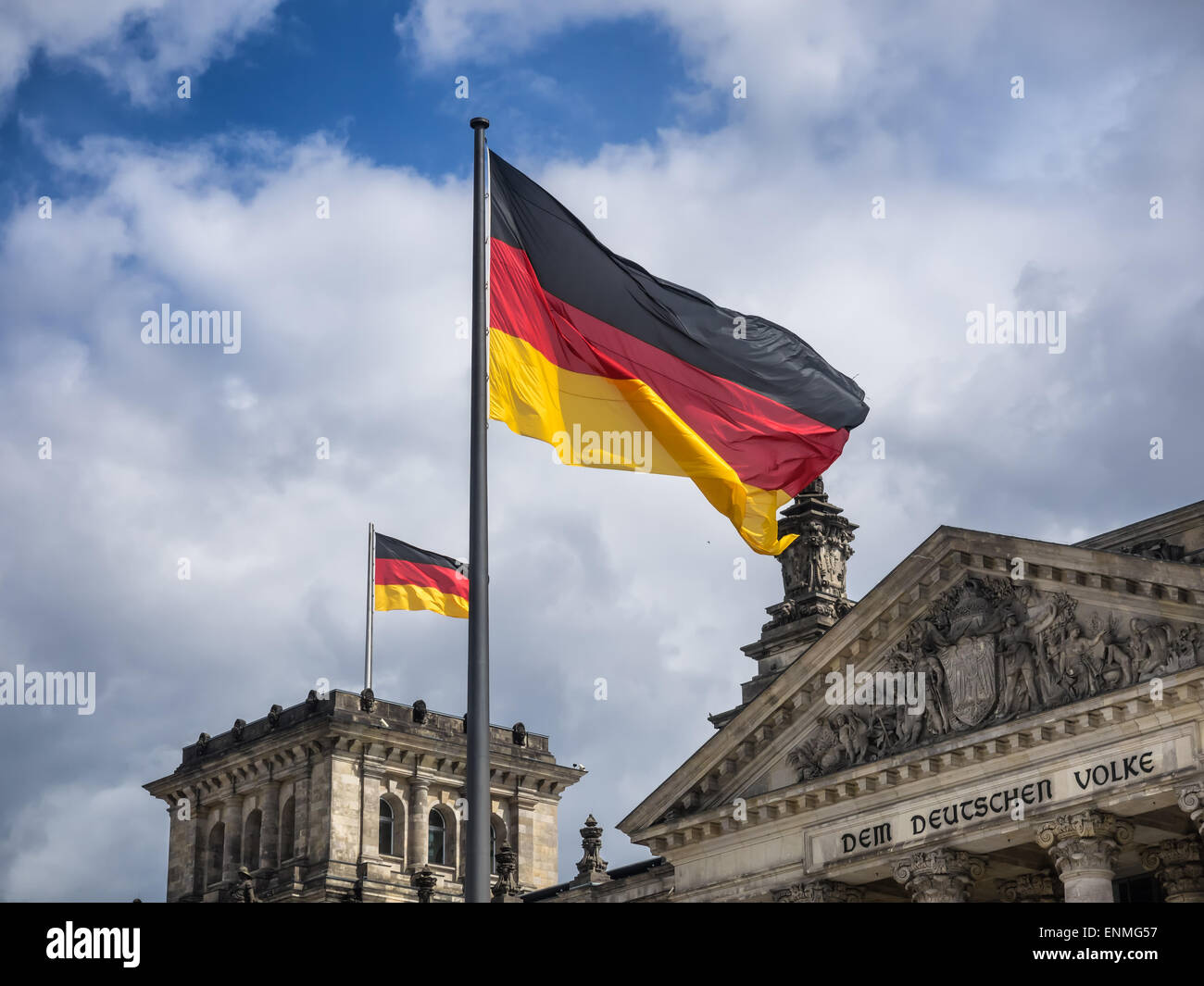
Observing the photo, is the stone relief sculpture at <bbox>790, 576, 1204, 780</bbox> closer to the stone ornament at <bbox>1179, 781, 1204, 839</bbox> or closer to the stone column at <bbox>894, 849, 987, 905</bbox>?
the stone ornament at <bbox>1179, 781, 1204, 839</bbox>

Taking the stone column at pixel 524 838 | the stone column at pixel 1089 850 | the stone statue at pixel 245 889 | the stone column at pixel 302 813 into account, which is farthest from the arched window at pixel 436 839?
the stone column at pixel 1089 850

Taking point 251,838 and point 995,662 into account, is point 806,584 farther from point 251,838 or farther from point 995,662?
point 251,838

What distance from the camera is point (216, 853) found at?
262 ft

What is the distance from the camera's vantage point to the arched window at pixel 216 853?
261ft

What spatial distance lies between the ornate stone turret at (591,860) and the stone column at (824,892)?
425 inches

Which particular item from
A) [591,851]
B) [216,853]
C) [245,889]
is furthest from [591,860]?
[216,853]

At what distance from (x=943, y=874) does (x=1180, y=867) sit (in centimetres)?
471

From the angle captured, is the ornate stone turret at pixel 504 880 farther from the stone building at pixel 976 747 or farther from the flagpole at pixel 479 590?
the flagpole at pixel 479 590

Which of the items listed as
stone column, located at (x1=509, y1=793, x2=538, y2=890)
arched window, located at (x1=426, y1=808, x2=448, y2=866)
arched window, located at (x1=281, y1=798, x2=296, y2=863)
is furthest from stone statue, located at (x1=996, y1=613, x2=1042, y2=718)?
arched window, located at (x1=281, y1=798, x2=296, y2=863)

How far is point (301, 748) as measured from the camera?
249 feet
